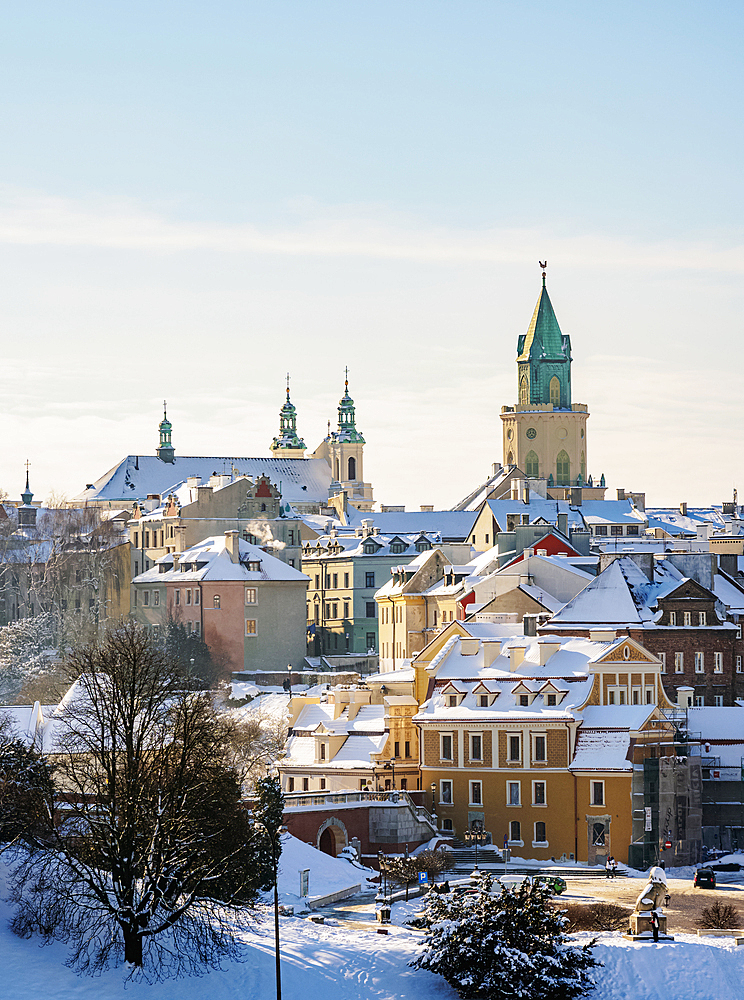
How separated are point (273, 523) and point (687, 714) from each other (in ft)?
190

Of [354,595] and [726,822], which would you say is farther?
[354,595]

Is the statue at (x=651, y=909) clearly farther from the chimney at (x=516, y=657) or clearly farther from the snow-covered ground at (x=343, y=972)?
the chimney at (x=516, y=657)

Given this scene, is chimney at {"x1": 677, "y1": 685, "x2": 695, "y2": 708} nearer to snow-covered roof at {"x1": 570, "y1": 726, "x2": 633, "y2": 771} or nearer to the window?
snow-covered roof at {"x1": 570, "y1": 726, "x2": 633, "y2": 771}

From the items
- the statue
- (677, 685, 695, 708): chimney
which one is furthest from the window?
(677, 685, 695, 708): chimney

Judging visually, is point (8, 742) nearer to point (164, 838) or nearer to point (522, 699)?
point (164, 838)

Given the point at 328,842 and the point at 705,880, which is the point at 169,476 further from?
the point at 705,880

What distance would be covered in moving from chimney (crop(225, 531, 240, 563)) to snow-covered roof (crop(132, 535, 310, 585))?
0.63 feet

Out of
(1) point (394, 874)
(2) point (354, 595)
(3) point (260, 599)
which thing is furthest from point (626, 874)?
(2) point (354, 595)

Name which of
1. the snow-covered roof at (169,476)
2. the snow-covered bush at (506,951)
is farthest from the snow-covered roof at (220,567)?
the snow-covered bush at (506,951)

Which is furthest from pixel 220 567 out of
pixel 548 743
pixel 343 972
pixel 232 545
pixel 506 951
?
pixel 506 951

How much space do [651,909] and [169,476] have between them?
113 meters

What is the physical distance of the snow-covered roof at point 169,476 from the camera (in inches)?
6821

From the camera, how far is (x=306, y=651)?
131750mm

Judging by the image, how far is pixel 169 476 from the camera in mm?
175750
